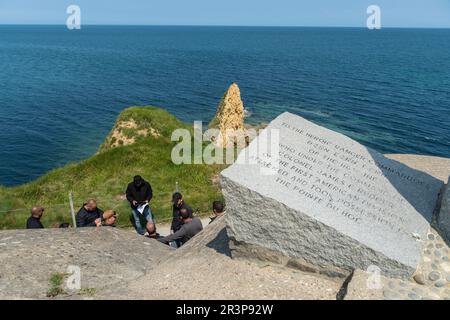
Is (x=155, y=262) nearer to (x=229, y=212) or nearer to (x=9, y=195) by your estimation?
(x=229, y=212)

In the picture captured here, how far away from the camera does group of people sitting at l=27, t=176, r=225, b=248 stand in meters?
11.2

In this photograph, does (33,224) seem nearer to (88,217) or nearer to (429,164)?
(88,217)

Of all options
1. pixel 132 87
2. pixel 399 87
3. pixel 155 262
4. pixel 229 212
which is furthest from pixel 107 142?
pixel 399 87

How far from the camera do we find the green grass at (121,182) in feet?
56.6

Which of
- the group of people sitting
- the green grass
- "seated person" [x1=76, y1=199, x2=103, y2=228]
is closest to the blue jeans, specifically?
the group of people sitting

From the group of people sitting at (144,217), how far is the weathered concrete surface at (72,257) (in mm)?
592

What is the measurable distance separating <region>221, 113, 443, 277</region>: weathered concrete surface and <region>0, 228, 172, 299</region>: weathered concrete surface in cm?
300

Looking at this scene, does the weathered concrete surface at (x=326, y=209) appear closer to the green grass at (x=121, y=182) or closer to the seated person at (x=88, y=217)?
the seated person at (x=88, y=217)

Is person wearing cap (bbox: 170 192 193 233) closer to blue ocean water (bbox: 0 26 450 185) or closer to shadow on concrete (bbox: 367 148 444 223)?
shadow on concrete (bbox: 367 148 444 223)

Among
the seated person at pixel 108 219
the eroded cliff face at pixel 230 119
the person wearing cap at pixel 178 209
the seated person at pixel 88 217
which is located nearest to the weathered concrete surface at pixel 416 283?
the person wearing cap at pixel 178 209

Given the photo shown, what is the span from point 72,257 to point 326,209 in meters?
5.91

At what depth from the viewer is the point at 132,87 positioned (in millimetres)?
78812

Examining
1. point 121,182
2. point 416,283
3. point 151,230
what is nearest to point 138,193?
point 151,230

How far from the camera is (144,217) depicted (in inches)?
544
